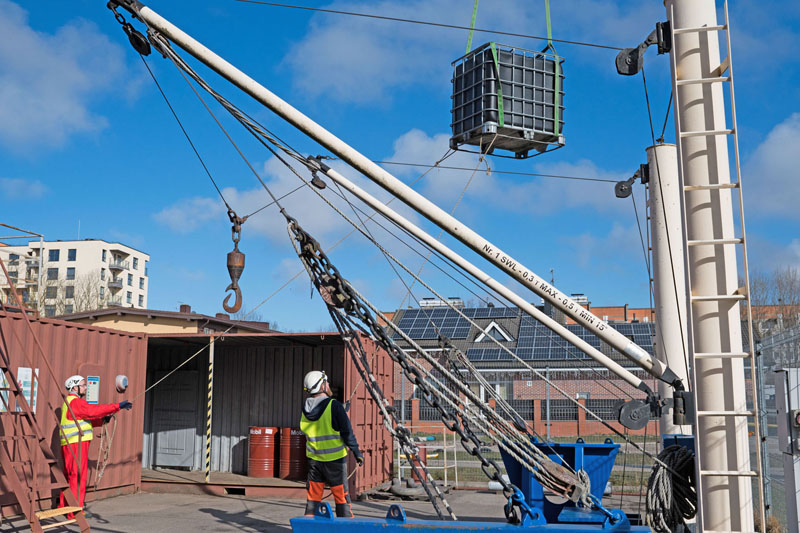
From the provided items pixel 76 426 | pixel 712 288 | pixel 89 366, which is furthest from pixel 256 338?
pixel 712 288

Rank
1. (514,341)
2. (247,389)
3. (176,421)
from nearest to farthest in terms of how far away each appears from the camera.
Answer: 1. (247,389)
2. (176,421)
3. (514,341)

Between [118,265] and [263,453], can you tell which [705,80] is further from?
[118,265]

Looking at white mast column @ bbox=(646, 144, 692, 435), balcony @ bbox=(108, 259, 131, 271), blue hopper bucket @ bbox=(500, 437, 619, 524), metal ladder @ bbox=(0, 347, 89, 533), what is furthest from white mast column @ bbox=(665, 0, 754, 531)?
balcony @ bbox=(108, 259, 131, 271)

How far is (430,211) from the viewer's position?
5.87 metres

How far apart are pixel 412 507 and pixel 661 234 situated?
659 cm

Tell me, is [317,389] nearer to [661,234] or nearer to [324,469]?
[324,469]

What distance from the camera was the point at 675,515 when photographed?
20.6ft

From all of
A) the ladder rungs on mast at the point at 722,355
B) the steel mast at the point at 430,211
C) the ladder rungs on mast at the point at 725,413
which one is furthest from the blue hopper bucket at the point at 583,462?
the ladder rungs on mast at the point at 722,355

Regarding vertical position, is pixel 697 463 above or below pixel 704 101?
below

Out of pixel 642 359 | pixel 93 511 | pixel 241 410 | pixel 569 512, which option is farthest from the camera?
pixel 241 410

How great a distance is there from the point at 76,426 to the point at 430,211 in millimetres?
7060

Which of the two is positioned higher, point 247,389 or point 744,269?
point 744,269

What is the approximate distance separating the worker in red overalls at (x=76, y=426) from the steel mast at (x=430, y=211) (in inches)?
219

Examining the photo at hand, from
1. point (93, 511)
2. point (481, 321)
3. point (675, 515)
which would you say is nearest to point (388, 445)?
point (93, 511)
